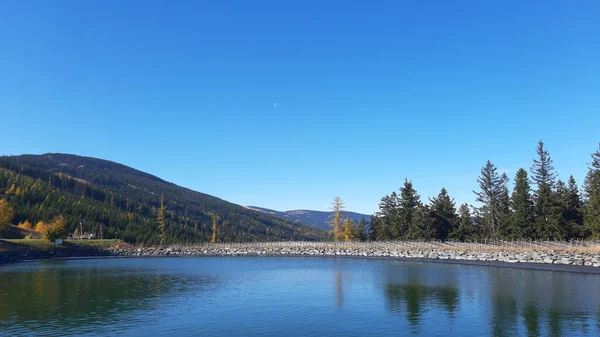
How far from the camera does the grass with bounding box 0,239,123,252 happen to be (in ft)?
272

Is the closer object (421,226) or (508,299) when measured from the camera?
(508,299)

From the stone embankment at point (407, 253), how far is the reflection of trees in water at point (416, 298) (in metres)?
20.7

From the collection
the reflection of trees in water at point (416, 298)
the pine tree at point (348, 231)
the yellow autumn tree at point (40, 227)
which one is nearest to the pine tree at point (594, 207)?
the reflection of trees in water at point (416, 298)

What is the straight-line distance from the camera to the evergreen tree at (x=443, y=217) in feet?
287

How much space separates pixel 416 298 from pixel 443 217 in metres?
61.7

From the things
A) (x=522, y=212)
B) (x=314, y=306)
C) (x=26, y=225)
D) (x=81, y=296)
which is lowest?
(x=81, y=296)

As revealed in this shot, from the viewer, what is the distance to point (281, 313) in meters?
25.4

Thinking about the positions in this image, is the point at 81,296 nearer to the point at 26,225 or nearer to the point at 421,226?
the point at 421,226

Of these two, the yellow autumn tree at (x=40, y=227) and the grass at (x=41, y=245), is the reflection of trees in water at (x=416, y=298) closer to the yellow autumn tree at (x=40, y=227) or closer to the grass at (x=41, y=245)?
the grass at (x=41, y=245)

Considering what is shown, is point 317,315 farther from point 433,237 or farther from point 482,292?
point 433,237

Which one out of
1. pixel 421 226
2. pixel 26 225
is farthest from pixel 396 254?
pixel 26 225

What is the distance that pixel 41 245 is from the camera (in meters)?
89.2

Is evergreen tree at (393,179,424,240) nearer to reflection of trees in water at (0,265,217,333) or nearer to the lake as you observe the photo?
the lake

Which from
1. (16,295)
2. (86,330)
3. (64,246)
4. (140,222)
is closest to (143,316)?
(86,330)
